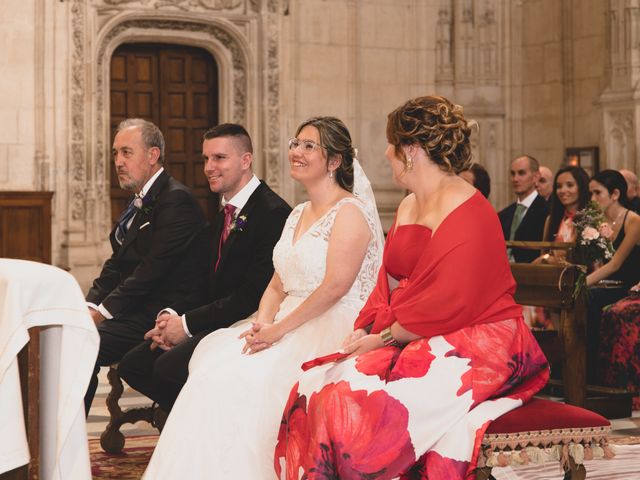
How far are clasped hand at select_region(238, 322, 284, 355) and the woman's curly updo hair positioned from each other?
107 cm

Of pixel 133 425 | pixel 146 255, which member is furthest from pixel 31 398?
pixel 133 425

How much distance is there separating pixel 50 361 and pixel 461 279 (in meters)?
1.44

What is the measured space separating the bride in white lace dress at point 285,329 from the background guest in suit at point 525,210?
4.35m

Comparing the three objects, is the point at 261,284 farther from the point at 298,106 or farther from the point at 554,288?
the point at 298,106

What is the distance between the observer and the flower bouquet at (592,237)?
7.49 metres

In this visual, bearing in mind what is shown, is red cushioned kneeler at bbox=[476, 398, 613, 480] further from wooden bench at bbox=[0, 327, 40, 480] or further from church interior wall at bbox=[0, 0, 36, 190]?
church interior wall at bbox=[0, 0, 36, 190]

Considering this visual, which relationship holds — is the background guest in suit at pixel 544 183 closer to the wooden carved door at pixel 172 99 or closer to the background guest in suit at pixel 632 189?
the background guest in suit at pixel 632 189

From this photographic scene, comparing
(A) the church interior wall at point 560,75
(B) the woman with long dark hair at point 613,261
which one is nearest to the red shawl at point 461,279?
(B) the woman with long dark hair at point 613,261

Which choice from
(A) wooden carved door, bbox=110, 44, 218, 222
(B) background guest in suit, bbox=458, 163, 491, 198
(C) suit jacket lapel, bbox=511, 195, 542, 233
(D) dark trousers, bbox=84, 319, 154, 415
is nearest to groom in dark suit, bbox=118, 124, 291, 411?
(D) dark trousers, bbox=84, 319, 154, 415

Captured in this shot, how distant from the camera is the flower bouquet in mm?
7492

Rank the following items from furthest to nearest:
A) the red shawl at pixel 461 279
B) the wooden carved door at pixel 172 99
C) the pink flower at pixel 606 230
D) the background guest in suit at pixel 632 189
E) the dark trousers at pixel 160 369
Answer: the wooden carved door at pixel 172 99
the background guest in suit at pixel 632 189
the pink flower at pixel 606 230
the dark trousers at pixel 160 369
the red shawl at pixel 461 279

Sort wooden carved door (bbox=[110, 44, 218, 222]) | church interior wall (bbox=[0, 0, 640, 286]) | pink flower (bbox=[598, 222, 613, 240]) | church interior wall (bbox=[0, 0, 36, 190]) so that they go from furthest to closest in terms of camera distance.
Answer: wooden carved door (bbox=[110, 44, 218, 222]) → church interior wall (bbox=[0, 0, 640, 286]) → church interior wall (bbox=[0, 0, 36, 190]) → pink flower (bbox=[598, 222, 613, 240])

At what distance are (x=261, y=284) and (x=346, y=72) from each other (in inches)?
335

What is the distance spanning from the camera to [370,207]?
4.79m
